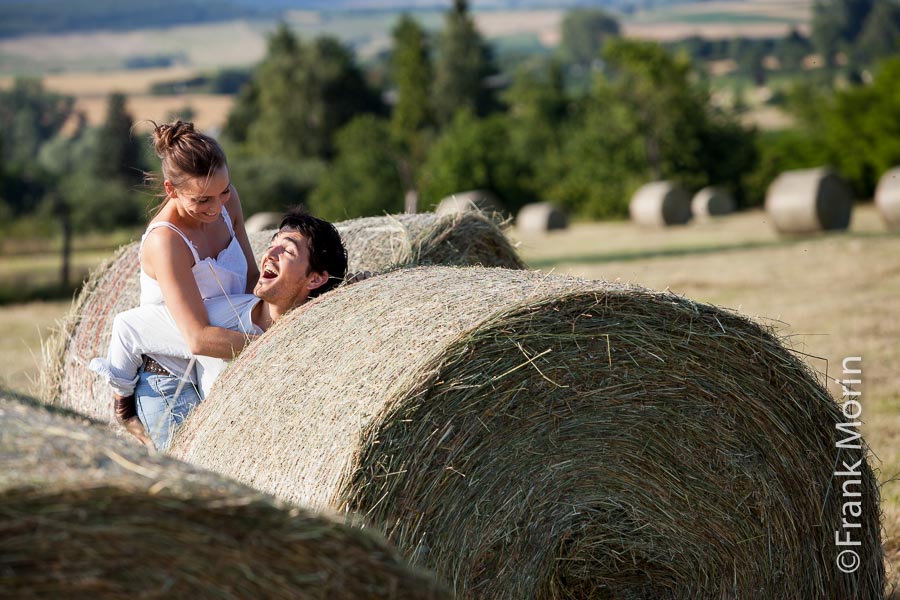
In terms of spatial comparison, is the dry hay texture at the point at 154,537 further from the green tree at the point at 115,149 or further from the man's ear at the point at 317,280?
the green tree at the point at 115,149

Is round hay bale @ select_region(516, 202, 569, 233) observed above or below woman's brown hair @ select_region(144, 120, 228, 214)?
below

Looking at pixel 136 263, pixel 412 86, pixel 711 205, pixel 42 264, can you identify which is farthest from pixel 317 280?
pixel 412 86

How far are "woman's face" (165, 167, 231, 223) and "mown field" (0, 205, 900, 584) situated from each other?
3.94 ft

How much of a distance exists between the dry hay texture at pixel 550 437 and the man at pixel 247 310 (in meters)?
0.27

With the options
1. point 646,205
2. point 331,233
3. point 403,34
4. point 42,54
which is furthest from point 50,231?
point 42,54

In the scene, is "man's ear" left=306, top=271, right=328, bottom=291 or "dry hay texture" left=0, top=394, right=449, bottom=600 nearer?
"dry hay texture" left=0, top=394, right=449, bottom=600

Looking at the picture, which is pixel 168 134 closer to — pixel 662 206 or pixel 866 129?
pixel 662 206

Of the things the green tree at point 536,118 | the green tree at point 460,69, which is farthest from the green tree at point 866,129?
the green tree at point 460,69

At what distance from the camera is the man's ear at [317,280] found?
3.98 meters

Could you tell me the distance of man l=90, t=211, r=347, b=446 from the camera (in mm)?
3975

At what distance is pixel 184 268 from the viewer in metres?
4.02

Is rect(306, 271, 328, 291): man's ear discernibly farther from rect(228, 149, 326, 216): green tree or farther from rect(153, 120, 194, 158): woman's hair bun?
rect(228, 149, 326, 216): green tree

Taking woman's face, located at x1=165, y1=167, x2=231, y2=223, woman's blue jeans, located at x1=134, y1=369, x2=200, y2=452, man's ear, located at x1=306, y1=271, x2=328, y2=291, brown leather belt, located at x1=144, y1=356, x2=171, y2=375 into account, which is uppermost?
woman's face, located at x1=165, y1=167, x2=231, y2=223

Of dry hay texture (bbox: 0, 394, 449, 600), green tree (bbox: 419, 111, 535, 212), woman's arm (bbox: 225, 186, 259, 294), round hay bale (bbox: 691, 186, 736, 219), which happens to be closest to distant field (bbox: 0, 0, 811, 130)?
green tree (bbox: 419, 111, 535, 212)
